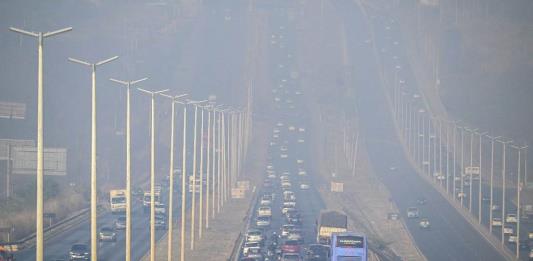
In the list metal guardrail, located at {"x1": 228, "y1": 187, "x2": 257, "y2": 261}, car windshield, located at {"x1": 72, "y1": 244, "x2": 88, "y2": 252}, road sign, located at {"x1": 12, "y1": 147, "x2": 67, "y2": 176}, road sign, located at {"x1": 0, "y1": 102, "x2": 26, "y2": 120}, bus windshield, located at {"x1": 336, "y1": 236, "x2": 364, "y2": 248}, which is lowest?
metal guardrail, located at {"x1": 228, "y1": 187, "x2": 257, "y2": 261}

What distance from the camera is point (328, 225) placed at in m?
89.2

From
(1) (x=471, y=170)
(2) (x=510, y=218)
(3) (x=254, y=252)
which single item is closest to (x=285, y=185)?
(1) (x=471, y=170)

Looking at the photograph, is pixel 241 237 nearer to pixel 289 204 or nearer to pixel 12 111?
pixel 12 111

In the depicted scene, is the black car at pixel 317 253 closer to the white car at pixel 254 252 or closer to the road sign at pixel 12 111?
the white car at pixel 254 252

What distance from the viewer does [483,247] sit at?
9825cm

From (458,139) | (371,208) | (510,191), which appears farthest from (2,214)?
(458,139)

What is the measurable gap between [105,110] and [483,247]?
3685 inches

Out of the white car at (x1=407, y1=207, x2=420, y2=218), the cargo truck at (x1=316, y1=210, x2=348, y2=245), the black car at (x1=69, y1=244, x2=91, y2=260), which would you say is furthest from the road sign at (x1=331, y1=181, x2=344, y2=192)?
the black car at (x1=69, y1=244, x2=91, y2=260)

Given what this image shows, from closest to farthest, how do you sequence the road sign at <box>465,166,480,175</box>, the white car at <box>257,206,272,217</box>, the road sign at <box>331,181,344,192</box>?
the white car at <box>257,206,272,217</box>, the road sign at <box>331,181,344,192</box>, the road sign at <box>465,166,480,175</box>

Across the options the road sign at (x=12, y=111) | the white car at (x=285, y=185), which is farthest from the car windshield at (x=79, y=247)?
the white car at (x=285, y=185)

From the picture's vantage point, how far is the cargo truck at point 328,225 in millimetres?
88438

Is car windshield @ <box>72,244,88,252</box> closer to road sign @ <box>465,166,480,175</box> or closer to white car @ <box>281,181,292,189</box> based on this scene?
white car @ <box>281,181,292,189</box>

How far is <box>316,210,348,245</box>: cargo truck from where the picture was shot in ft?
290

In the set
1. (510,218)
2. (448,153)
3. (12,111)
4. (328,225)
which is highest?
(12,111)
